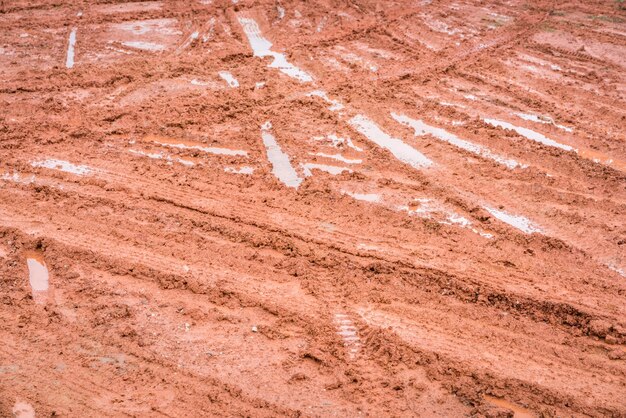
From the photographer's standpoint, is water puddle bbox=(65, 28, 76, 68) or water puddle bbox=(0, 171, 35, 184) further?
water puddle bbox=(65, 28, 76, 68)

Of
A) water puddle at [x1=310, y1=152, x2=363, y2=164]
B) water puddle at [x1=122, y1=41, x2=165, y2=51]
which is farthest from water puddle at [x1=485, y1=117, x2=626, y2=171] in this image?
water puddle at [x1=122, y1=41, x2=165, y2=51]

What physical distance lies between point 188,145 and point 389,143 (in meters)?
3.48

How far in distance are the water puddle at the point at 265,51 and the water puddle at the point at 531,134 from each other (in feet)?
12.8

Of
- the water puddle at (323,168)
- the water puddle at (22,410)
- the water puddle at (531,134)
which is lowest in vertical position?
the water puddle at (22,410)

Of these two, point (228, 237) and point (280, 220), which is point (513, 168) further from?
point (228, 237)

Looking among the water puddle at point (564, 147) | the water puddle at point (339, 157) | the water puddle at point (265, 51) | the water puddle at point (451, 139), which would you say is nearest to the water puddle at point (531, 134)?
the water puddle at point (564, 147)

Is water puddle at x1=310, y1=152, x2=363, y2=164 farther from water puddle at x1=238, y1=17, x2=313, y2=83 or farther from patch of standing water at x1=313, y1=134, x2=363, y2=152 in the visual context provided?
water puddle at x1=238, y1=17, x2=313, y2=83

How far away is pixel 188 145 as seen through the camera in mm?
8016

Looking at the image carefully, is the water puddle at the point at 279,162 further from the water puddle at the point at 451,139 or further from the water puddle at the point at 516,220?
the water puddle at the point at 516,220

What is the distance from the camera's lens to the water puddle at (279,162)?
736cm

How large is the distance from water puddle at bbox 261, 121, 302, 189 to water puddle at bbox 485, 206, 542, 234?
295cm

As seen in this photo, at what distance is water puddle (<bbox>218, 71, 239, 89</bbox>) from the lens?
31.8ft

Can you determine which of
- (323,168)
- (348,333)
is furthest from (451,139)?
(348,333)

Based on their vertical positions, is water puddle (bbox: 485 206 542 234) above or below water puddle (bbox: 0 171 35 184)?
above
